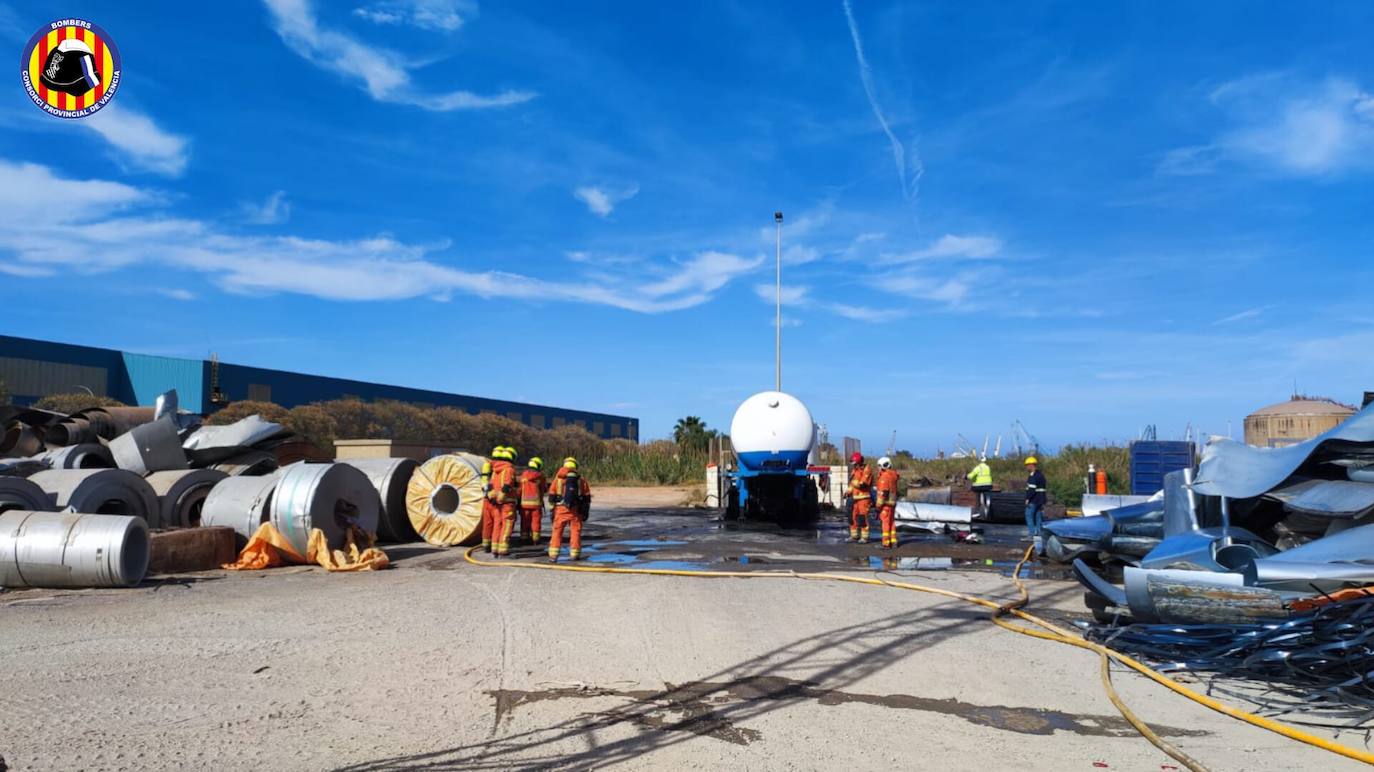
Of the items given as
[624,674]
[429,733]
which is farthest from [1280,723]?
[429,733]

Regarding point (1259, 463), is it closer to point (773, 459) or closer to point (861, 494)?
point (861, 494)

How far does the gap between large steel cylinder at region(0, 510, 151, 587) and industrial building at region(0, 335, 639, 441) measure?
28508 mm

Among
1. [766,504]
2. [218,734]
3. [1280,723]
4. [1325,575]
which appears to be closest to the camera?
[218,734]

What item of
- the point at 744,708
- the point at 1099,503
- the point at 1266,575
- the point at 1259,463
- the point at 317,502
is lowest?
the point at 744,708

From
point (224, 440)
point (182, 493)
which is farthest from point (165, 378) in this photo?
point (182, 493)

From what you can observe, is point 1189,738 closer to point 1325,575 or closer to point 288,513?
point 1325,575

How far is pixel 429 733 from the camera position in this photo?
5488 millimetres

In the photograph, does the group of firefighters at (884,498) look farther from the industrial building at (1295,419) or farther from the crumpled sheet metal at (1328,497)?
the industrial building at (1295,419)

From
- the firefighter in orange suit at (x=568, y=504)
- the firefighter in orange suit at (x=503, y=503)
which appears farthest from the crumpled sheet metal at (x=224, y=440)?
the firefighter in orange suit at (x=568, y=504)

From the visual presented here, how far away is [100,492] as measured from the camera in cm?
1271

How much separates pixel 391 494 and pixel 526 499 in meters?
2.70

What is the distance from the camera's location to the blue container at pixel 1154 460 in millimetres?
23547

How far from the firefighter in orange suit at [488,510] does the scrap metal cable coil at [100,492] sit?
15.2 ft

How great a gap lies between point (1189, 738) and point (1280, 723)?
70 cm
